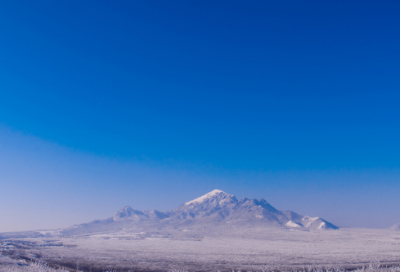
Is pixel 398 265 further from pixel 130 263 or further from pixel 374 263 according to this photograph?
pixel 130 263

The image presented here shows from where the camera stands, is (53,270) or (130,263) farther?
(130,263)

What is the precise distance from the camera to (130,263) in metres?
67.2

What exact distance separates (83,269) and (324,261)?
58732mm

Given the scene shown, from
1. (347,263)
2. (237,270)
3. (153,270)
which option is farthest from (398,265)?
(153,270)

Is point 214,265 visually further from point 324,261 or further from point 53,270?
point 53,270

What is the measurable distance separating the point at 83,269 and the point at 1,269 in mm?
15463

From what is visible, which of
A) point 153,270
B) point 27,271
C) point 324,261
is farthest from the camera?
point 324,261

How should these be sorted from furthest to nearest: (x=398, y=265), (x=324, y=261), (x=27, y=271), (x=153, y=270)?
(x=324, y=261) → (x=398, y=265) → (x=153, y=270) → (x=27, y=271)

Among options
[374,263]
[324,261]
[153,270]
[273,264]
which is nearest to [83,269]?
[153,270]

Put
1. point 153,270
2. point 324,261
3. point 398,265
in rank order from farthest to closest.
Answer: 1. point 324,261
2. point 398,265
3. point 153,270

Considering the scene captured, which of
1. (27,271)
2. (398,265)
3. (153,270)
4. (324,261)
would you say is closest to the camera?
(27,271)

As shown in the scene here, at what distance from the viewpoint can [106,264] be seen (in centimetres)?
6594

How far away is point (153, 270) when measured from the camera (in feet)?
196

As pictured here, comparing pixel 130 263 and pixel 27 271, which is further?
pixel 130 263
